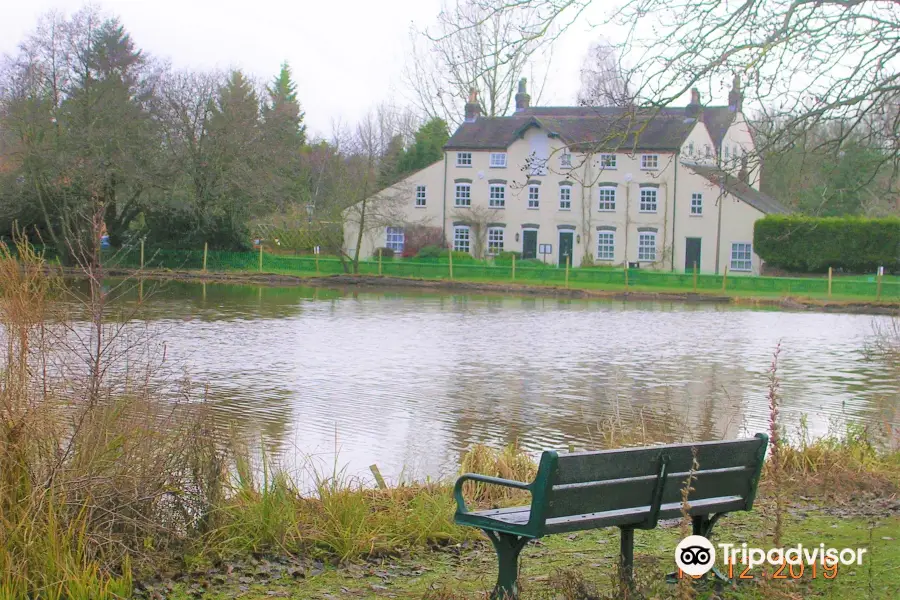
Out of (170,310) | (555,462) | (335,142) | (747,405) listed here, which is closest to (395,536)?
(555,462)

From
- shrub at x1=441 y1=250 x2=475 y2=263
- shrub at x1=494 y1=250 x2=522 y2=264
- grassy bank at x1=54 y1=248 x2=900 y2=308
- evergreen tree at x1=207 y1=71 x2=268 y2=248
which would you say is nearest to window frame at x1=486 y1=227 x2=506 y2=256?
shrub at x1=494 y1=250 x2=522 y2=264

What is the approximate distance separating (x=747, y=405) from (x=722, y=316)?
20.0 m

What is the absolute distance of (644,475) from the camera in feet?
17.5

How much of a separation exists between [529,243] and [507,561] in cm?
5126

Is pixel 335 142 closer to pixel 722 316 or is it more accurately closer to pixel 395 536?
pixel 722 316

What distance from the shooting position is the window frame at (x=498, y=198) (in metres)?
56.2

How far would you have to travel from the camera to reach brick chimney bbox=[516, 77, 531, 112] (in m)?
64.8

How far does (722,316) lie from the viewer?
33.8 meters

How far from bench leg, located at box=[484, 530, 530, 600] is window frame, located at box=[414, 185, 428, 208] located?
52.2 meters

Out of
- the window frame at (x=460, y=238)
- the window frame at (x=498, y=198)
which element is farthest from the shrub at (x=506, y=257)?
the window frame at (x=498, y=198)

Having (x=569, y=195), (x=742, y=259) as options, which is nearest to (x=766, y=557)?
(x=742, y=259)

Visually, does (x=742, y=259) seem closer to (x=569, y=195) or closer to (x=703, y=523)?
(x=569, y=195)

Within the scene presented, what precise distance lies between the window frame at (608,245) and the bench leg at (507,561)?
50.4 m

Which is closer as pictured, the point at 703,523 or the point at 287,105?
the point at 703,523
